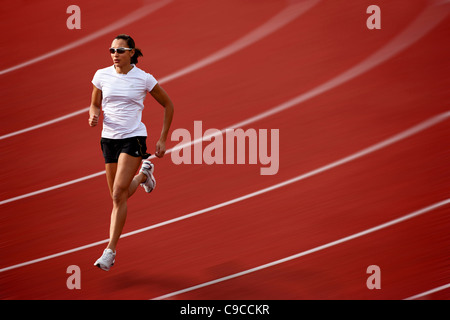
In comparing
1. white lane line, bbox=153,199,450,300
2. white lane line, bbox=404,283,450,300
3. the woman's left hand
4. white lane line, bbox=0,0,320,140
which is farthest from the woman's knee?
white lane line, bbox=404,283,450,300

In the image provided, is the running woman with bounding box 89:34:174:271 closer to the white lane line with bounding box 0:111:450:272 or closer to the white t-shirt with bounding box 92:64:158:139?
the white t-shirt with bounding box 92:64:158:139

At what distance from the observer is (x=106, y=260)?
352cm

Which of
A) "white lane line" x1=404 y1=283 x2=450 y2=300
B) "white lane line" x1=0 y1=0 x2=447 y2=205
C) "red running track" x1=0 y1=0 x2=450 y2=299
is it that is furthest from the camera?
"white lane line" x1=0 y1=0 x2=447 y2=205

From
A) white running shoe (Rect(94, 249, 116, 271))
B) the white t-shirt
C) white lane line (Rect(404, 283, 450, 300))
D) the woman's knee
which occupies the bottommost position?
white lane line (Rect(404, 283, 450, 300))

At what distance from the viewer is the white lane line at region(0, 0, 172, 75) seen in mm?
4336

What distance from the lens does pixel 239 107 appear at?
4289 mm

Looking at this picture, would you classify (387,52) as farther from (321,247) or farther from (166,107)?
(166,107)

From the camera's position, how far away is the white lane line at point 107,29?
434 centimetres

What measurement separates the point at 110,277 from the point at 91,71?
157 centimetres

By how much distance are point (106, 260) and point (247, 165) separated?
4.20 feet

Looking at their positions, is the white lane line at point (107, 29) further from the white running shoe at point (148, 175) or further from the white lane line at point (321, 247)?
the white lane line at point (321, 247)

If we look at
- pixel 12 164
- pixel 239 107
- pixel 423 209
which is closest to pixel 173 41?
pixel 239 107

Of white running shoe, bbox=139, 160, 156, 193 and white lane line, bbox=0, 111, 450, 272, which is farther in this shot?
white lane line, bbox=0, 111, 450, 272

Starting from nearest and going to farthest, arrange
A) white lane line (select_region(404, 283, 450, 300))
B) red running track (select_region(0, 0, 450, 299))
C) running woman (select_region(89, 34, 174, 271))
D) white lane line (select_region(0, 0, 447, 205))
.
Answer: running woman (select_region(89, 34, 174, 271)) < white lane line (select_region(404, 283, 450, 300)) < red running track (select_region(0, 0, 450, 299)) < white lane line (select_region(0, 0, 447, 205))
